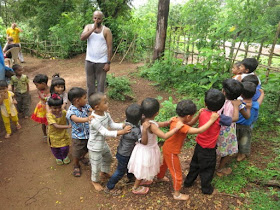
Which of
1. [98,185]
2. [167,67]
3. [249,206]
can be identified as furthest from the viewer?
[167,67]

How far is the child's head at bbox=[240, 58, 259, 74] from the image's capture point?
340 centimetres

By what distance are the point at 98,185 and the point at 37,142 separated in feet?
6.34

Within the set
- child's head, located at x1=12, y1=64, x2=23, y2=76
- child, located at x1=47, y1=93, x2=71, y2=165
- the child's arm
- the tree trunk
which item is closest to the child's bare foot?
child, located at x1=47, y1=93, x2=71, y2=165

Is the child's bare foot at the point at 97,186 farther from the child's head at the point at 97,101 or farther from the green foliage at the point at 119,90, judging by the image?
the green foliage at the point at 119,90

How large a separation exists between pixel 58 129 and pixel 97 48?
205cm

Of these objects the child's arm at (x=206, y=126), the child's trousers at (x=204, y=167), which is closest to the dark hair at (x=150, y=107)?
the child's arm at (x=206, y=126)

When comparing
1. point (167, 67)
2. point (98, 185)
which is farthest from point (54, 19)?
point (98, 185)

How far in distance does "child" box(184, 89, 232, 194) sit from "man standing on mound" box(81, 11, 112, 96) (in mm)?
2856

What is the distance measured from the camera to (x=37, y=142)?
4.14m

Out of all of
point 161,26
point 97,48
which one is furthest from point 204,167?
point 161,26

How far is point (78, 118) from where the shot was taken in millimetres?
2795

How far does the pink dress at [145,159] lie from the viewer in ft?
8.14

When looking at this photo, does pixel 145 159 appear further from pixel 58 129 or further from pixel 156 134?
pixel 58 129

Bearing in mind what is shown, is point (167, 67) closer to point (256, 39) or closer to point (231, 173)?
point (256, 39)
